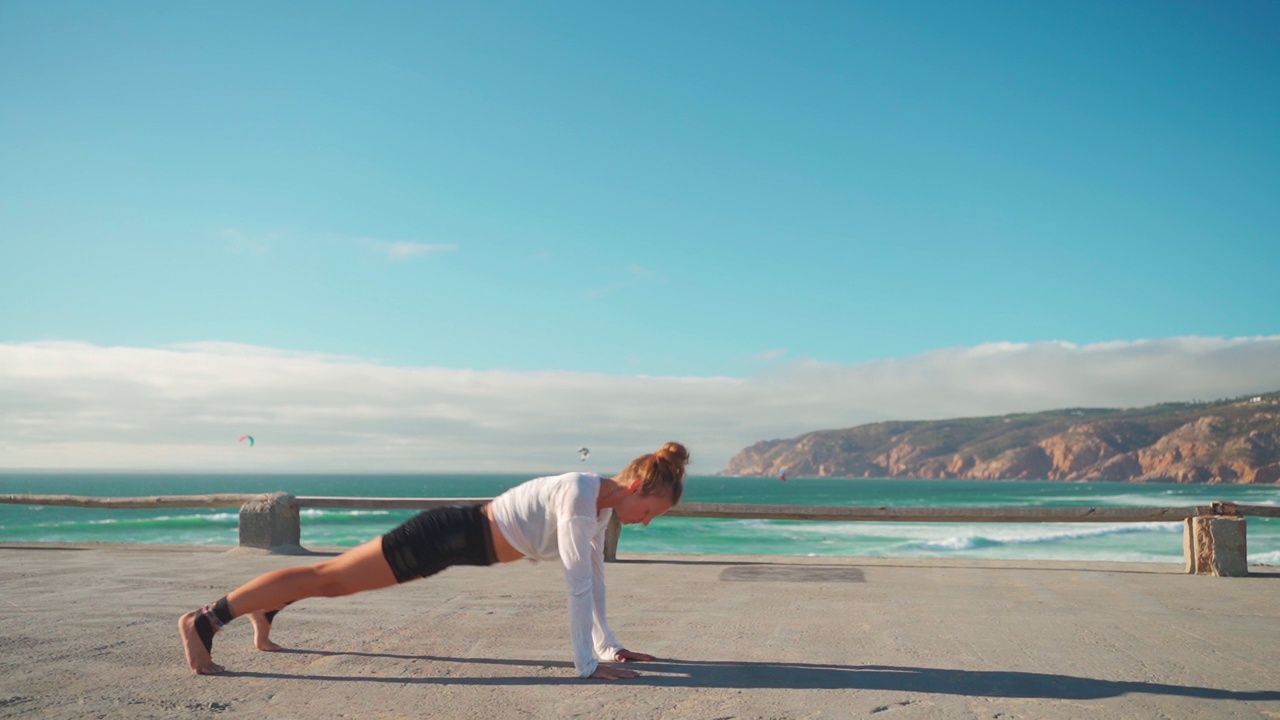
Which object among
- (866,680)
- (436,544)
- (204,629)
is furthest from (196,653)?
(866,680)

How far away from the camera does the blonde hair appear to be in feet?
12.2

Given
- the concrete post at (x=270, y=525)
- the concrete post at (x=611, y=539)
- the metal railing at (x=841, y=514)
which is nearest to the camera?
the metal railing at (x=841, y=514)

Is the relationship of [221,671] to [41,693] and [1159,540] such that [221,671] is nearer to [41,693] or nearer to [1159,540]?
[41,693]

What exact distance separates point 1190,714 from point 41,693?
429 centimetres

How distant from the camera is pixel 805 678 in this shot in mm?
3875

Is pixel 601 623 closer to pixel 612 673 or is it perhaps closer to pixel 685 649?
pixel 612 673

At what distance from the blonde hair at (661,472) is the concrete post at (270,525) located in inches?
261

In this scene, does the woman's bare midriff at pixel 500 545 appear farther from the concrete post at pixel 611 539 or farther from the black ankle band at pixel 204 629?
the concrete post at pixel 611 539

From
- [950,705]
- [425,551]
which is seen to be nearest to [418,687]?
[425,551]

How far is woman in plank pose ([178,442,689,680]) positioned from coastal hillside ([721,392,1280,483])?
404ft

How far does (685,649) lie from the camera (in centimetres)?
453

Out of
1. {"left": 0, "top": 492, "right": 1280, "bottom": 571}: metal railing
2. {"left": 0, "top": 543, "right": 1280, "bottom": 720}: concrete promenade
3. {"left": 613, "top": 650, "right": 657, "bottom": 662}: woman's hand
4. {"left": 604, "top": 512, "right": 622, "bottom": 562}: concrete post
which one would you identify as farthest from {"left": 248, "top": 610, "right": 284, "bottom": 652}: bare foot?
{"left": 604, "top": 512, "right": 622, "bottom": 562}: concrete post

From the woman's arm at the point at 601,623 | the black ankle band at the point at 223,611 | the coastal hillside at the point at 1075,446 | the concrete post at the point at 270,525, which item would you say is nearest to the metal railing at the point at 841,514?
the concrete post at the point at 270,525

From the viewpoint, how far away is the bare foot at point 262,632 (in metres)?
4.27
